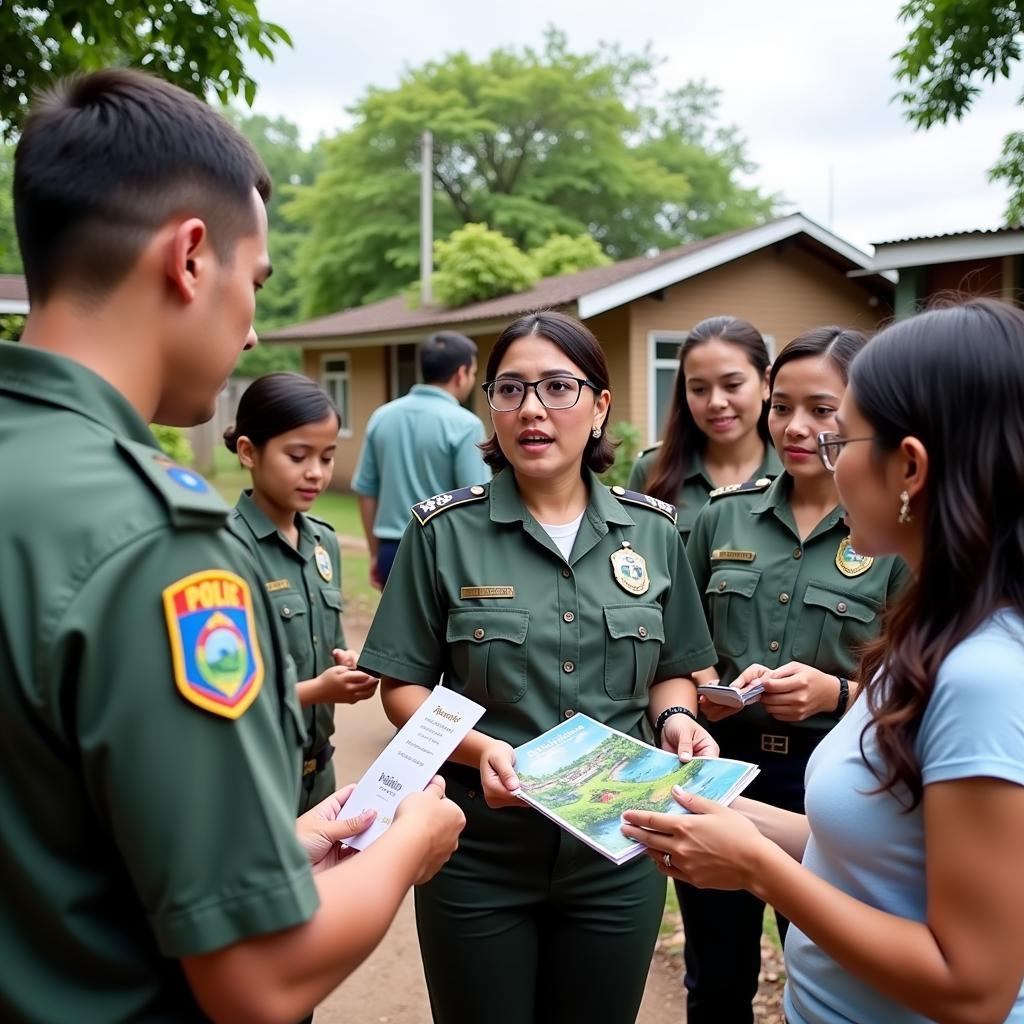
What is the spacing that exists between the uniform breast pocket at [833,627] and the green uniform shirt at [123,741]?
204 centimetres

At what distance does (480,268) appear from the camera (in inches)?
758

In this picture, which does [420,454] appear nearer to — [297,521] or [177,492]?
[297,521]

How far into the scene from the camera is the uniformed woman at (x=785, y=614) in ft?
9.23

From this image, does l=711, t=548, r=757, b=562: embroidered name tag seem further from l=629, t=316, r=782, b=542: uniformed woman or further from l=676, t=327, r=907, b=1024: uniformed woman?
l=629, t=316, r=782, b=542: uniformed woman

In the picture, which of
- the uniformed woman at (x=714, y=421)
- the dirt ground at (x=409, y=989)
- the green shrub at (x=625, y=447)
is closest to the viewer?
the dirt ground at (x=409, y=989)

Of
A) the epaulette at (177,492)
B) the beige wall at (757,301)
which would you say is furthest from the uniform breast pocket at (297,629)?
the beige wall at (757,301)

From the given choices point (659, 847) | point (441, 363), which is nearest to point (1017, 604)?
point (659, 847)

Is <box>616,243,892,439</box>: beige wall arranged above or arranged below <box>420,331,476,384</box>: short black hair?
above

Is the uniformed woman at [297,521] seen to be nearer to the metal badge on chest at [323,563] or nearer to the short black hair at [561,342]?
the metal badge on chest at [323,563]

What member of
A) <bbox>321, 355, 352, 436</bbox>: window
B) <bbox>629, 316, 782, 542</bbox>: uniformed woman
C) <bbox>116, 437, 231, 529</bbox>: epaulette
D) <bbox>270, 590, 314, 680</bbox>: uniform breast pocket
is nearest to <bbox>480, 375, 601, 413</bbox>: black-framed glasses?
<bbox>270, 590, 314, 680</bbox>: uniform breast pocket

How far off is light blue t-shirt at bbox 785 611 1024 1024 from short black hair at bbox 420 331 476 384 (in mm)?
4543

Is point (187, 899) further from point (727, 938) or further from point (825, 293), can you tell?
point (825, 293)

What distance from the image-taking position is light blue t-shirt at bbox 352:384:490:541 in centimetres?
583

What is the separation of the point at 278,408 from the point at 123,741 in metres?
2.39
